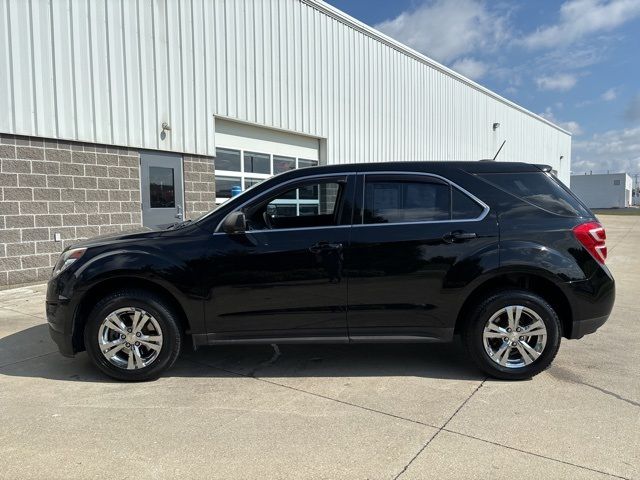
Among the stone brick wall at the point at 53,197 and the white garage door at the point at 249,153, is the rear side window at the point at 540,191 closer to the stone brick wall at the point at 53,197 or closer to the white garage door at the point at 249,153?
the stone brick wall at the point at 53,197

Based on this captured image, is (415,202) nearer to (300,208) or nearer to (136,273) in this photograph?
(300,208)

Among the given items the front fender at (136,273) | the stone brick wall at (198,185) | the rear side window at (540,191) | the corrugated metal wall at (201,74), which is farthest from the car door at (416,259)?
the stone brick wall at (198,185)

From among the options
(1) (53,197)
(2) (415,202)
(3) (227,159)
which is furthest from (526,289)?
(3) (227,159)

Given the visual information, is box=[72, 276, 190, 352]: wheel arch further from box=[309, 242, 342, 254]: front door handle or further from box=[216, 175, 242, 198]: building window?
box=[216, 175, 242, 198]: building window

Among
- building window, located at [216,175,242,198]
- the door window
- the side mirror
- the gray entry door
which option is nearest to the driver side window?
the side mirror

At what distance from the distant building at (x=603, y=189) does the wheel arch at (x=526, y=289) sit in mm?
93213

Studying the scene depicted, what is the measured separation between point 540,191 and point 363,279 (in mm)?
1716

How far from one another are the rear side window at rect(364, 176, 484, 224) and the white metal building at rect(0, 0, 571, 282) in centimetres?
651

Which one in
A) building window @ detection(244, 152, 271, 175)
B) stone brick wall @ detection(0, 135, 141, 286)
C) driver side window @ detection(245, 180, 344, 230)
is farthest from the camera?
building window @ detection(244, 152, 271, 175)

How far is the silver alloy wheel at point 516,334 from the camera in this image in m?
3.89

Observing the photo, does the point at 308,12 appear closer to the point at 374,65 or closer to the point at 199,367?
the point at 374,65

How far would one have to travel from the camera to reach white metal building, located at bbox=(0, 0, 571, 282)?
7723 mm

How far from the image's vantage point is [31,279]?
7969 mm

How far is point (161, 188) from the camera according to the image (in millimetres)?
9680
